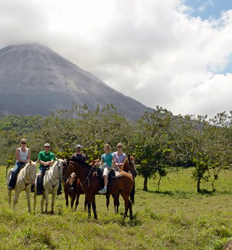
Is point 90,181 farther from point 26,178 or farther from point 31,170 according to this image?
point 26,178

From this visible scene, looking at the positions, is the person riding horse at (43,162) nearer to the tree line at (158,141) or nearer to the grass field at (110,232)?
the grass field at (110,232)

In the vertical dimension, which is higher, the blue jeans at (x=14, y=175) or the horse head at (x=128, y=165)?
the horse head at (x=128, y=165)

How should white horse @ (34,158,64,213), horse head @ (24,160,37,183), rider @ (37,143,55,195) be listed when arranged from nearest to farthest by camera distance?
horse head @ (24,160,37,183)
white horse @ (34,158,64,213)
rider @ (37,143,55,195)

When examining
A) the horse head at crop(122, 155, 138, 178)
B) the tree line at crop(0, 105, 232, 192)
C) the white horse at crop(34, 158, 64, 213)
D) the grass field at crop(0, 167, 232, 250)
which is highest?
the tree line at crop(0, 105, 232, 192)

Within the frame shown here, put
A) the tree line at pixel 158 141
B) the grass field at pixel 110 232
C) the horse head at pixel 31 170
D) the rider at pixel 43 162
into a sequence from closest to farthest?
the grass field at pixel 110 232, the horse head at pixel 31 170, the rider at pixel 43 162, the tree line at pixel 158 141

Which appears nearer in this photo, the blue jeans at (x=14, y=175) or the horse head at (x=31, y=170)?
the horse head at (x=31, y=170)

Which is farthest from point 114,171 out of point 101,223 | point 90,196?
point 101,223

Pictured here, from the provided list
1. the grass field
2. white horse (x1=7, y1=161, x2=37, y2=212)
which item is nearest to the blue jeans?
white horse (x1=7, y1=161, x2=37, y2=212)

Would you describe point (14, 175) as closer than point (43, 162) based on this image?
Yes

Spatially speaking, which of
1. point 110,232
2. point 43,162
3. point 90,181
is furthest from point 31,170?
point 110,232

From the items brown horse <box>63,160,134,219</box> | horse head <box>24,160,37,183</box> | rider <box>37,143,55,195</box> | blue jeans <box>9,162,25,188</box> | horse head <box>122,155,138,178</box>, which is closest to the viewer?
brown horse <box>63,160,134,219</box>

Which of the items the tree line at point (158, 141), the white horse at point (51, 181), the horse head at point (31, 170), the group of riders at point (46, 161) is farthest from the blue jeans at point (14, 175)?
the tree line at point (158, 141)

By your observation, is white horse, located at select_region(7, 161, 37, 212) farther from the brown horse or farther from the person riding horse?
the brown horse

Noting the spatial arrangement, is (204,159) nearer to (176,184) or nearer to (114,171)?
(176,184)
